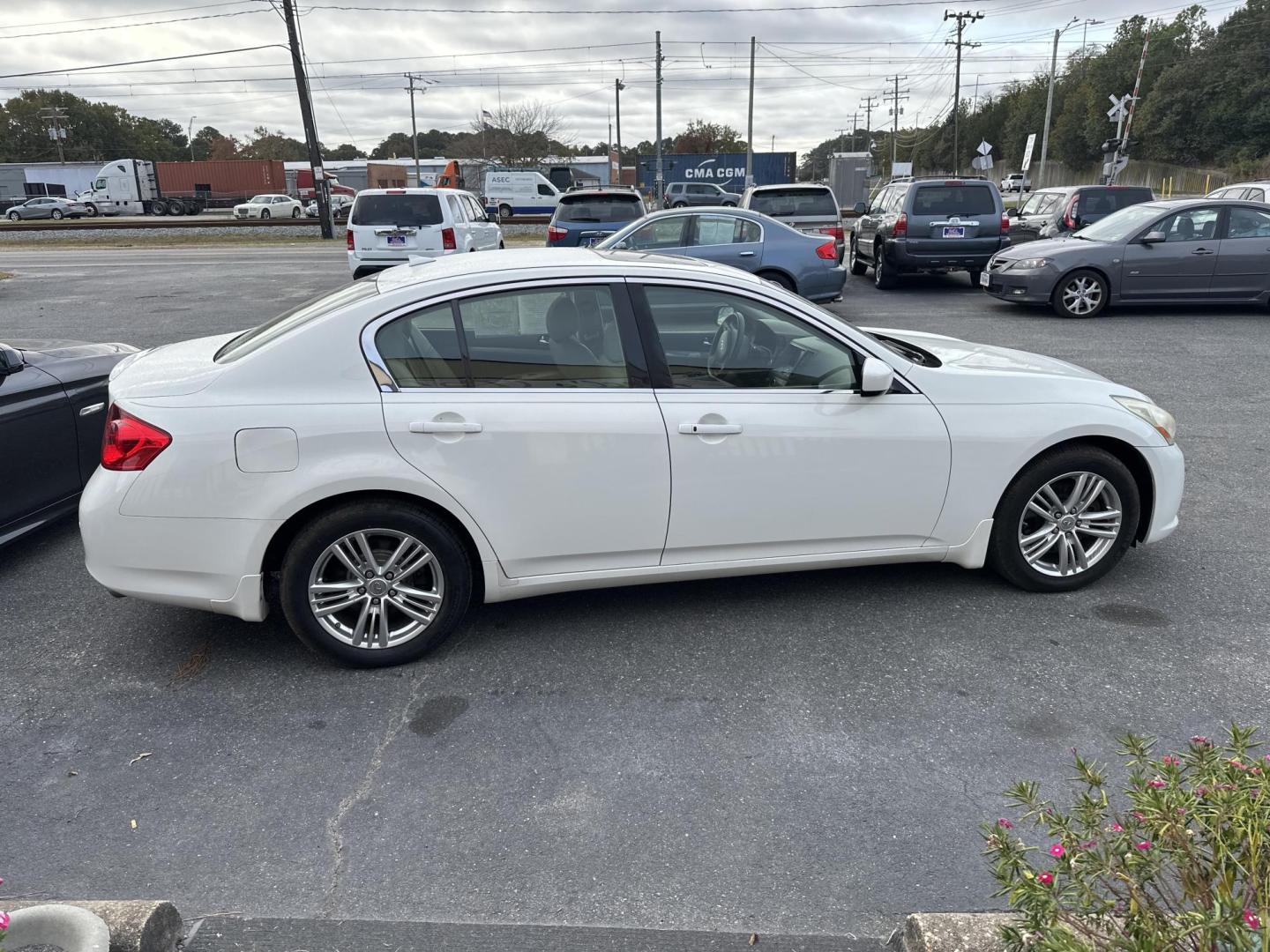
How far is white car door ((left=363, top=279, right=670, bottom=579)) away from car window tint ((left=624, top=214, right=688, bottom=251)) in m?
8.57

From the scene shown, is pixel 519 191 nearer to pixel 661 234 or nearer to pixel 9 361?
pixel 661 234

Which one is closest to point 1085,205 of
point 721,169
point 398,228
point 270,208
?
point 398,228

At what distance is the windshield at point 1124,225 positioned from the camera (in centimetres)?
1227

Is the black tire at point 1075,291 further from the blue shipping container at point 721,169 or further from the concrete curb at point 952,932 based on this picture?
the blue shipping container at point 721,169

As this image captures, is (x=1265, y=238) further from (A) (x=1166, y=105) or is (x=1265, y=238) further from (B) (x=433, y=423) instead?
(A) (x=1166, y=105)

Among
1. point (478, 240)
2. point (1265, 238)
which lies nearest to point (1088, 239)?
point (1265, 238)

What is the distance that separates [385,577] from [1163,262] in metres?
12.0

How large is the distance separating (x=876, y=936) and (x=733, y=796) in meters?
0.67

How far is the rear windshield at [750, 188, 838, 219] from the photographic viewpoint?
16.1 meters

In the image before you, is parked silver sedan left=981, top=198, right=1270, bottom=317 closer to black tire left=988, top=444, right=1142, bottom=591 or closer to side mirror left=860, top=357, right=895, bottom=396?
black tire left=988, top=444, right=1142, bottom=591

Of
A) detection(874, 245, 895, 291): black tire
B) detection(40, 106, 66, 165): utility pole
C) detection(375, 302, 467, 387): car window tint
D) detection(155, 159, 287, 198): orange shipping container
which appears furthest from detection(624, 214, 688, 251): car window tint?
detection(40, 106, 66, 165): utility pole

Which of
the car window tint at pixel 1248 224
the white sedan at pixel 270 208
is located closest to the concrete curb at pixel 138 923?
the car window tint at pixel 1248 224

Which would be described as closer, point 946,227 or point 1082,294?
point 1082,294

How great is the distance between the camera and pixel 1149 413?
436 centimetres
